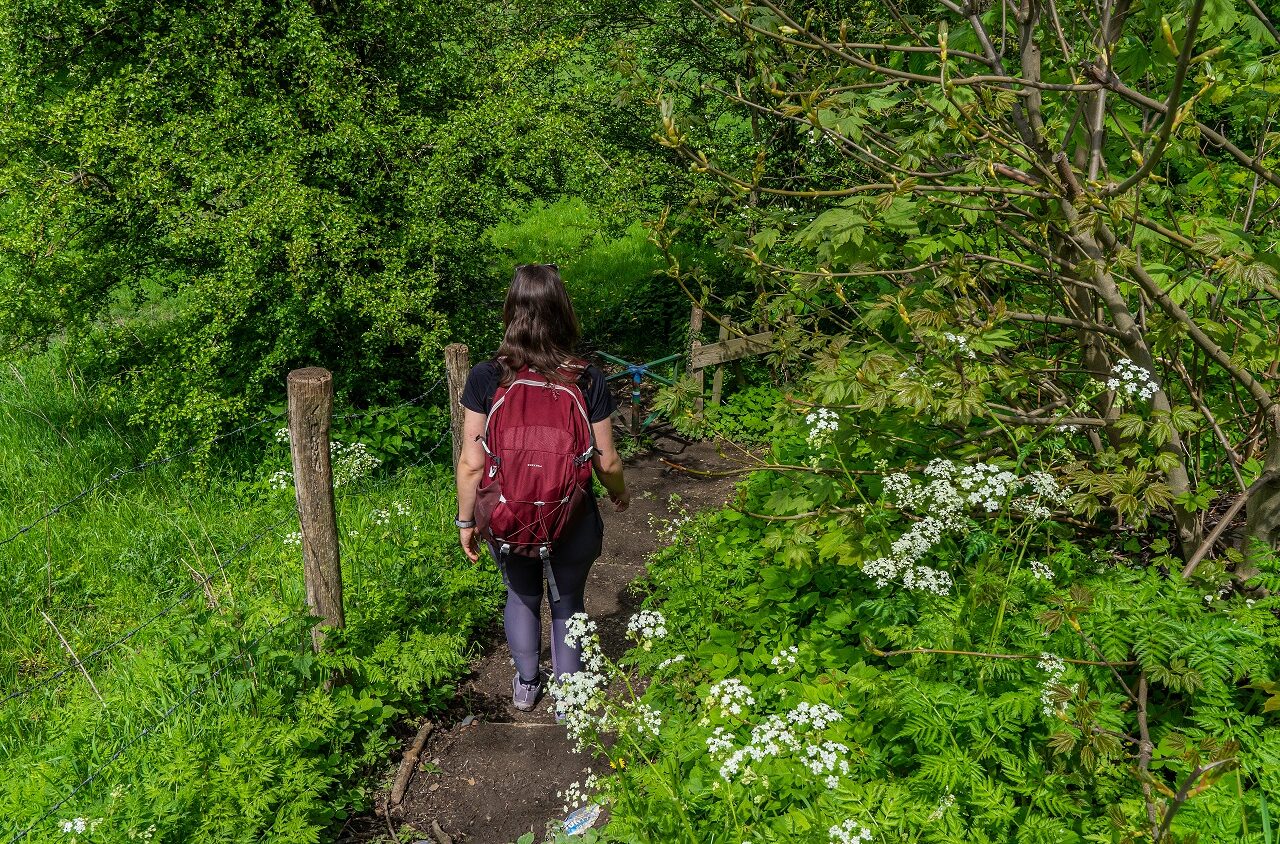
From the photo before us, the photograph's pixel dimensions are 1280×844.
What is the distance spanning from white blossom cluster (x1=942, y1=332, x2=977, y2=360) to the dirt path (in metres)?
2.54

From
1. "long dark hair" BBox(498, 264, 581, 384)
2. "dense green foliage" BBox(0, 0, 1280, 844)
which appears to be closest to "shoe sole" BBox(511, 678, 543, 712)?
"dense green foliage" BBox(0, 0, 1280, 844)

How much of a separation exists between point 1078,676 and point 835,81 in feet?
11.2

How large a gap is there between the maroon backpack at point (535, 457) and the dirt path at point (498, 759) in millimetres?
1126

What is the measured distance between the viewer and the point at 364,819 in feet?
12.6

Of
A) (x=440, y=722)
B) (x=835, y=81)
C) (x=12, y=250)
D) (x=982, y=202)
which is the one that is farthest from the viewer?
(x=12, y=250)

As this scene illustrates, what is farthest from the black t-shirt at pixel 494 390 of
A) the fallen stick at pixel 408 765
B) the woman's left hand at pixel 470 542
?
the fallen stick at pixel 408 765

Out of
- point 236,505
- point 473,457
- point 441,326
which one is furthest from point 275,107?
point 473,457

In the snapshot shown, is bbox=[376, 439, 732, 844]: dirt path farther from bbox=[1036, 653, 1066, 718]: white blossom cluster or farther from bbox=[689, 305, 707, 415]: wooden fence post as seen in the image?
bbox=[689, 305, 707, 415]: wooden fence post

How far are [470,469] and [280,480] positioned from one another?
2767 mm

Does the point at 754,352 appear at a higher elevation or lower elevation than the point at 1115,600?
lower

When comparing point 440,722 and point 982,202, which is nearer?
point 982,202

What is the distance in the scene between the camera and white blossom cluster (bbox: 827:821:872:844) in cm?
241

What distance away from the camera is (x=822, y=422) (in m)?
3.54

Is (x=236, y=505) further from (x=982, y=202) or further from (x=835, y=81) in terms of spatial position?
(x=982, y=202)
